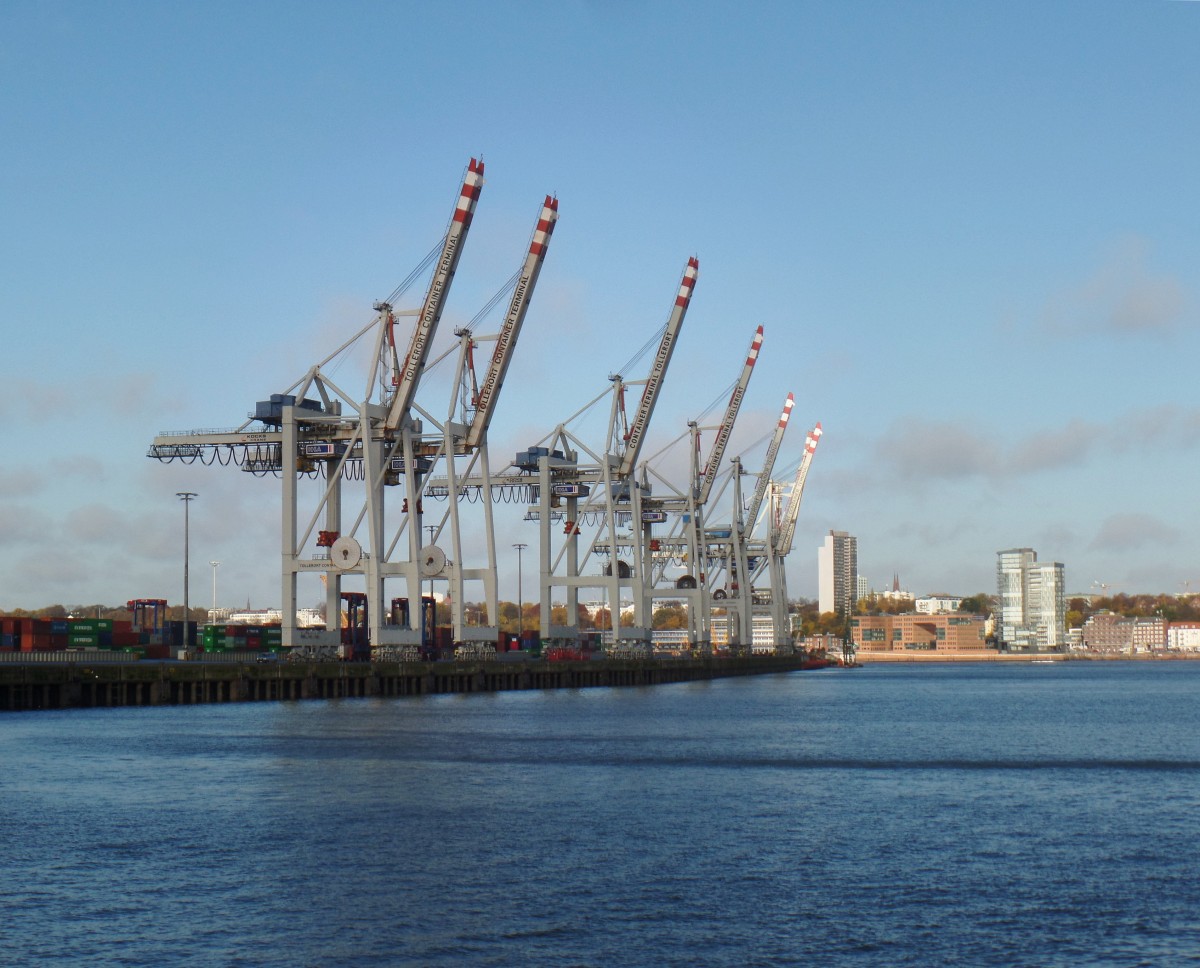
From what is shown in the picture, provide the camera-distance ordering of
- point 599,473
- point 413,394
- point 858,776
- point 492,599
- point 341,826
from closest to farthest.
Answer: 1. point 341,826
2. point 858,776
3. point 413,394
4. point 492,599
5. point 599,473

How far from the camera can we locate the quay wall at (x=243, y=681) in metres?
57.0

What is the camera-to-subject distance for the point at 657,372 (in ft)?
317

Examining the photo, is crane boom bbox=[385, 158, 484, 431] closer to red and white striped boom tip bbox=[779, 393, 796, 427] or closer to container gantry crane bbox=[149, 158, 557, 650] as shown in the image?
container gantry crane bbox=[149, 158, 557, 650]

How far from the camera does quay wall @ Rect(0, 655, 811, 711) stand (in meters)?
57.0

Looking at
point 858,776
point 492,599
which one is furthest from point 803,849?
point 492,599

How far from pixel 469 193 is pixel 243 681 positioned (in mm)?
23930

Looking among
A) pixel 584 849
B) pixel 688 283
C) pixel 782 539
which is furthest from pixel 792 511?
pixel 584 849

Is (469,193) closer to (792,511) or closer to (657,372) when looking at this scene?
(657,372)

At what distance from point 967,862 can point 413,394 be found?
46646 mm

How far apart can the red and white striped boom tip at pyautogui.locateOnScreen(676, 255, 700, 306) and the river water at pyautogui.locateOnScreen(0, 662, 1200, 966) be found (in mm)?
54524

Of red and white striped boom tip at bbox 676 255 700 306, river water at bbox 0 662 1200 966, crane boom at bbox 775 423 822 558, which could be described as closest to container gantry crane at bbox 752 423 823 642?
crane boom at bbox 775 423 822 558

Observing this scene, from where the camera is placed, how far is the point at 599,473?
299 feet

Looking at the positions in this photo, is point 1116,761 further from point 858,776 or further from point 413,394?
point 413,394

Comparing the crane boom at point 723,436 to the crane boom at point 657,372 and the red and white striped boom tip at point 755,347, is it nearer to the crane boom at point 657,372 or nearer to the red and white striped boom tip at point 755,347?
the red and white striped boom tip at point 755,347
